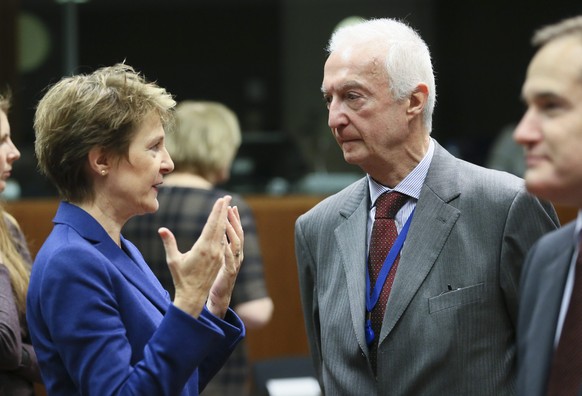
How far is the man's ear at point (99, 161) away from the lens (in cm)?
249

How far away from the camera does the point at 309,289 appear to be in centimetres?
304

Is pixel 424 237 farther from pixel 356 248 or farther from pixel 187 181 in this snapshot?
pixel 187 181

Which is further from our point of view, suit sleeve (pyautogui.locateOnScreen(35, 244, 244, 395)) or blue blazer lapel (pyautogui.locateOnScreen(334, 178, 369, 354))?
blue blazer lapel (pyautogui.locateOnScreen(334, 178, 369, 354))

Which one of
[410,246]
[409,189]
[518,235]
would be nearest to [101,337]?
[410,246]

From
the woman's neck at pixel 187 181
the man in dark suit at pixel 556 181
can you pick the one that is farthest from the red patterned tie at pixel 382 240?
the woman's neck at pixel 187 181

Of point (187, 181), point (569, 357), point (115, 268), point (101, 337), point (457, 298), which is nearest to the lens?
point (569, 357)

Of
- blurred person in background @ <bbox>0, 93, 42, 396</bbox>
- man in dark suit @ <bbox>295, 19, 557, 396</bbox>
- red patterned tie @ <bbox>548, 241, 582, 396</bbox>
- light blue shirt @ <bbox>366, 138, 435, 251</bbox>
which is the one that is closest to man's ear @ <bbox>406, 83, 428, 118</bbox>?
man in dark suit @ <bbox>295, 19, 557, 396</bbox>

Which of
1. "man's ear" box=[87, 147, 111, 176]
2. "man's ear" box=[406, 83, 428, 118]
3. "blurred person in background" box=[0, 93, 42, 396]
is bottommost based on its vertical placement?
"blurred person in background" box=[0, 93, 42, 396]

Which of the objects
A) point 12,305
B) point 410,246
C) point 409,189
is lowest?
point 12,305

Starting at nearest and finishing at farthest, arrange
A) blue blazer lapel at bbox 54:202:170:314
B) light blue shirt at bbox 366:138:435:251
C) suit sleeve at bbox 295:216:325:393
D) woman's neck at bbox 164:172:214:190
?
blue blazer lapel at bbox 54:202:170:314 → light blue shirt at bbox 366:138:435:251 → suit sleeve at bbox 295:216:325:393 → woman's neck at bbox 164:172:214:190

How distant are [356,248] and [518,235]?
16.7 inches

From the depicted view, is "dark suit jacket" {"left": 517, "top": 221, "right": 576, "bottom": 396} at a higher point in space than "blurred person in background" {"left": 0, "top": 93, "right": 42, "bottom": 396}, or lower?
higher

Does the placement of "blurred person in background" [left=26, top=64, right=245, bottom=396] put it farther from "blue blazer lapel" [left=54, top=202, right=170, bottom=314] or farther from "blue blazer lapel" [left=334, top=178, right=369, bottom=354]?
"blue blazer lapel" [left=334, top=178, right=369, bottom=354]

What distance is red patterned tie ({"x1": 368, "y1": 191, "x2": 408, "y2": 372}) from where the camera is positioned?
2643 millimetres
